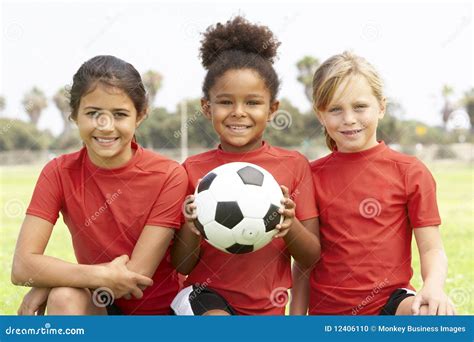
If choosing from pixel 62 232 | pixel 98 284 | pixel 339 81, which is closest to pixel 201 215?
pixel 98 284

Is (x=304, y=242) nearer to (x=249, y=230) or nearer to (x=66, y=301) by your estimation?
(x=249, y=230)

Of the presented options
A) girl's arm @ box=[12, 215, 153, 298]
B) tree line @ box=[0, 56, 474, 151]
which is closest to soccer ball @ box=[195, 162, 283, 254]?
girl's arm @ box=[12, 215, 153, 298]

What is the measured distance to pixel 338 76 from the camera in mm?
3912

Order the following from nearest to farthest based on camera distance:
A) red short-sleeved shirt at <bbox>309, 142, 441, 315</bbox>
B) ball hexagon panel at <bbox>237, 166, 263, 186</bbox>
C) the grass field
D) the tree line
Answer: ball hexagon panel at <bbox>237, 166, 263, 186</bbox> < red short-sleeved shirt at <bbox>309, 142, 441, 315</bbox> < the grass field < the tree line

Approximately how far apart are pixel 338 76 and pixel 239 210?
3.52 feet

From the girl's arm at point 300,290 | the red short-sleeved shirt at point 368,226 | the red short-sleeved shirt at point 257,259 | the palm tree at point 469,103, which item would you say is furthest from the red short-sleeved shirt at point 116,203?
the palm tree at point 469,103

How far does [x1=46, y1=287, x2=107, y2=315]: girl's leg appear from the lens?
3.48 metres

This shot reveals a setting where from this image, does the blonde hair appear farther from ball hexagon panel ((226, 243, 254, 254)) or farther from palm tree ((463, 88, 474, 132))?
palm tree ((463, 88, 474, 132))

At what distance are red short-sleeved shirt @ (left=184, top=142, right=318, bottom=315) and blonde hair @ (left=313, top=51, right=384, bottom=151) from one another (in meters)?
0.38

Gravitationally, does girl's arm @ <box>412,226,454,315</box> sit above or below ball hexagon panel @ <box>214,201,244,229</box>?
below

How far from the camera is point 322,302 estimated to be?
12.6 ft

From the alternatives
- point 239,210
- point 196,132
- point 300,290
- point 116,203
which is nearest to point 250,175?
point 239,210

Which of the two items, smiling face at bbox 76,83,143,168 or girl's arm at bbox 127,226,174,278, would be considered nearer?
girl's arm at bbox 127,226,174,278

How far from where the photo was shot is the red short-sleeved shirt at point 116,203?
3.83 metres
